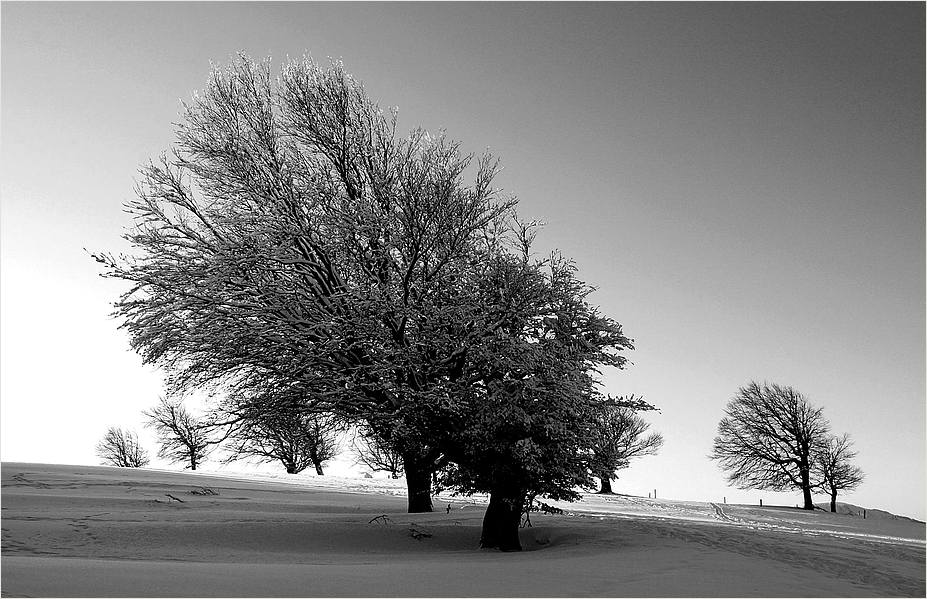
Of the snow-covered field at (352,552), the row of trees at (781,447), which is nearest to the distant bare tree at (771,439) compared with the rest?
the row of trees at (781,447)

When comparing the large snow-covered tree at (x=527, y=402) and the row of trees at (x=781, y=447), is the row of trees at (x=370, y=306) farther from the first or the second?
the row of trees at (x=781, y=447)

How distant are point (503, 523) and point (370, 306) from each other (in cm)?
511

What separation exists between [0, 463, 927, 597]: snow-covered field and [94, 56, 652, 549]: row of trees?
2.03m

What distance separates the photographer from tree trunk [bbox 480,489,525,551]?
1362 cm

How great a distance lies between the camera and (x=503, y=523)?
13844mm

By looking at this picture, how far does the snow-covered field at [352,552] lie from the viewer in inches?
283

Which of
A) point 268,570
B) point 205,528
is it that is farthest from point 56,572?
point 205,528

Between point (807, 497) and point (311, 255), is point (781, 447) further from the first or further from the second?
point (311, 255)

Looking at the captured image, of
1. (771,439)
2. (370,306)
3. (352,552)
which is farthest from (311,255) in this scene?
(771,439)

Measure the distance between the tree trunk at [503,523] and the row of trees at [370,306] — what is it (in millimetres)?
36

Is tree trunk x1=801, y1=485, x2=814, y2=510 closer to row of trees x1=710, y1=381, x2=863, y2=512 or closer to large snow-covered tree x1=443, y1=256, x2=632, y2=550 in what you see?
row of trees x1=710, y1=381, x2=863, y2=512

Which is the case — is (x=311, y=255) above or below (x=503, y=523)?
above

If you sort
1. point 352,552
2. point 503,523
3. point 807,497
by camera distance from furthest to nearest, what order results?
point 807,497, point 503,523, point 352,552

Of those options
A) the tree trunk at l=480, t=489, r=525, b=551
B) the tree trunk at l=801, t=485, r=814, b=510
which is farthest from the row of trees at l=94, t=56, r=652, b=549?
the tree trunk at l=801, t=485, r=814, b=510
